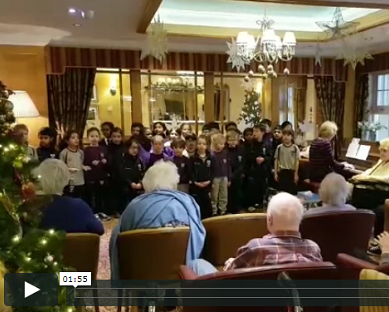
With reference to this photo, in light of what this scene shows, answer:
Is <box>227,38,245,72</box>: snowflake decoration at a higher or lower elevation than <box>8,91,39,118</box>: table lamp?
higher

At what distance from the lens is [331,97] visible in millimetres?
7914

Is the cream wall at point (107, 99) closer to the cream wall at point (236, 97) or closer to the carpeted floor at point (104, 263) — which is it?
the cream wall at point (236, 97)

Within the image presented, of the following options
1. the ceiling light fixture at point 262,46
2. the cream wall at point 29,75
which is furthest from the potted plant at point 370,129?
the cream wall at point 29,75

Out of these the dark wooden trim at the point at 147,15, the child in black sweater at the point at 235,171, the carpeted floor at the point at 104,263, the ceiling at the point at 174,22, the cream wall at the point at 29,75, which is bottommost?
the carpeted floor at the point at 104,263

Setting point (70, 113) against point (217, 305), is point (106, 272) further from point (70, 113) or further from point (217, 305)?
point (70, 113)

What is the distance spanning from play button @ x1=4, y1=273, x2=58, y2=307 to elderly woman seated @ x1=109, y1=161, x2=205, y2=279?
815mm

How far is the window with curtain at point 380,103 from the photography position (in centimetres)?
745

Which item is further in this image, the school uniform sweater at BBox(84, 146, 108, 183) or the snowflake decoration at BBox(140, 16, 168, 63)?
the school uniform sweater at BBox(84, 146, 108, 183)

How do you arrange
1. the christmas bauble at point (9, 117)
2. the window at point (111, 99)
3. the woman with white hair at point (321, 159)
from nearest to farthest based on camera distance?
the christmas bauble at point (9, 117)
the woman with white hair at point (321, 159)
the window at point (111, 99)

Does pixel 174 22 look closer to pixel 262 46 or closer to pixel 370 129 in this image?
pixel 262 46

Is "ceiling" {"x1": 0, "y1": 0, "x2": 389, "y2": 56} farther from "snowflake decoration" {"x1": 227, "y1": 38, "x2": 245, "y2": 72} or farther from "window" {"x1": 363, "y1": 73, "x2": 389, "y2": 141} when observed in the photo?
"window" {"x1": 363, "y1": 73, "x2": 389, "y2": 141}

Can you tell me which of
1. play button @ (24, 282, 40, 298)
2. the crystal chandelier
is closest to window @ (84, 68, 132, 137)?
the crystal chandelier

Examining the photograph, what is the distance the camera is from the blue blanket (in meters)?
2.56

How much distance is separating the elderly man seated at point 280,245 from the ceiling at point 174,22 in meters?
2.43
